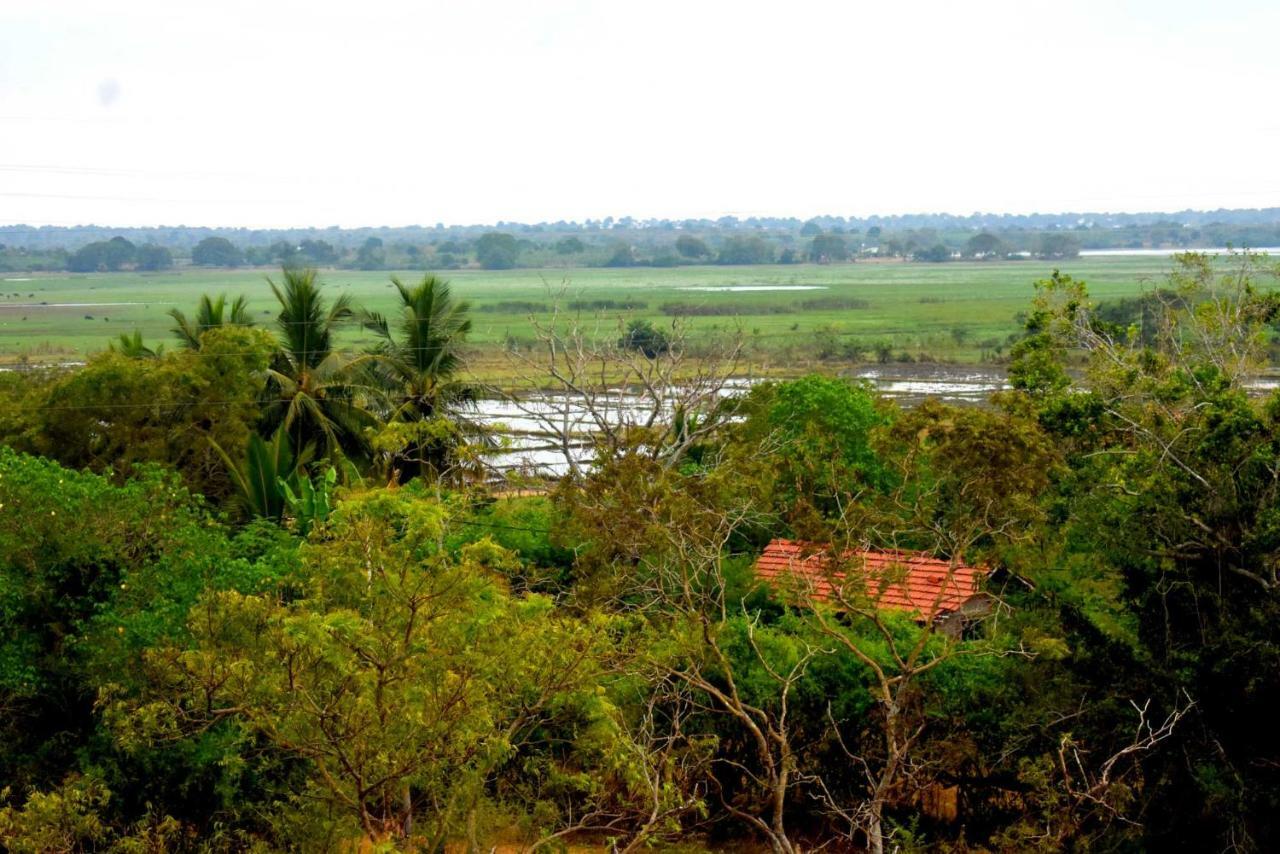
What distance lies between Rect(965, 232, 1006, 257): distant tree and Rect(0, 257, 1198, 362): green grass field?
40.2 ft

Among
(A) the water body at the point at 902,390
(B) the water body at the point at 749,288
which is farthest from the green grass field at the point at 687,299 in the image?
(A) the water body at the point at 902,390

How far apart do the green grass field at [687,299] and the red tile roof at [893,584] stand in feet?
56.7

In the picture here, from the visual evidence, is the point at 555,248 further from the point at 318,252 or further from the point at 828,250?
the point at 318,252

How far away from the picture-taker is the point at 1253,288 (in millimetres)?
16094

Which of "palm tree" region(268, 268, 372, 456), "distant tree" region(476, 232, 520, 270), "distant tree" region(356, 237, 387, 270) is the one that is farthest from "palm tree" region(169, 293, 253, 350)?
"distant tree" region(476, 232, 520, 270)

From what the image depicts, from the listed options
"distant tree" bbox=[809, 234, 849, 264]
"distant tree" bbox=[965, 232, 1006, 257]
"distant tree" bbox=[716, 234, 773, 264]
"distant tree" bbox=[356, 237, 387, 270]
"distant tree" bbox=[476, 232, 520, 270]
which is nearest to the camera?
"distant tree" bbox=[356, 237, 387, 270]

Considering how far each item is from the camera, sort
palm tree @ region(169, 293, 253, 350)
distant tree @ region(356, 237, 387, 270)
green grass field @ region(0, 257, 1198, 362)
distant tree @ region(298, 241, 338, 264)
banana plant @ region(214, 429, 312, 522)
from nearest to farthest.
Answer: banana plant @ region(214, 429, 312, 522) < palm tree @ region(169, 293, 253, 350) < green grass field @ region(0, 257, 1198, 362) < distant tree @ region(298, 241, 338, 264) < distant tree @ region(356, 237, 387, 270)

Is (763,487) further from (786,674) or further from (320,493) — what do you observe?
(320,493)

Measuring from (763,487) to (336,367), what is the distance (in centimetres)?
1181

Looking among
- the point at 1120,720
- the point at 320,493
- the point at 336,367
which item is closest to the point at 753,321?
the point at 336,367

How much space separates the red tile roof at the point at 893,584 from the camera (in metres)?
13.0

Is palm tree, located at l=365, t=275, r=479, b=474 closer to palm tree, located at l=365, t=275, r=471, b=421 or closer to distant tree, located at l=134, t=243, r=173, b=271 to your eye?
palm tree, located at l=365, t=275, r=471, b=421

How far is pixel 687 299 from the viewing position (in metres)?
79.9

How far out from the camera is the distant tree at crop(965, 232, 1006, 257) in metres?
143
